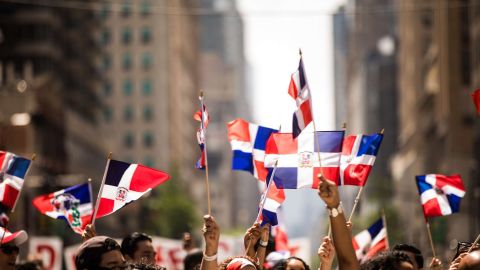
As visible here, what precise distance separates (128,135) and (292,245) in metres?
101

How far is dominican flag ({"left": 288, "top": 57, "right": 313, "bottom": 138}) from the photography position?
29.1 feet

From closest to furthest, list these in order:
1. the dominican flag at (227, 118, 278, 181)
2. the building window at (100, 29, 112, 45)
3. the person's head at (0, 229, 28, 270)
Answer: the person's head at (0, 229, 28, 270), the dominican flag at (227, 118, 278, 181), the building window at (100, 29, 112, 45)

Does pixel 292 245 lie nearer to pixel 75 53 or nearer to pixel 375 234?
pixel 375 234

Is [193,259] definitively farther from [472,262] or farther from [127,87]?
[127,87]

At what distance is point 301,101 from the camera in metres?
8.99

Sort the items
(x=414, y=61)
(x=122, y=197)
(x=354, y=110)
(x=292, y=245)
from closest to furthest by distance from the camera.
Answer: (x=122, y=197) → (x=292, y=245) → (x=414, y=61) → (x=354, y=110)

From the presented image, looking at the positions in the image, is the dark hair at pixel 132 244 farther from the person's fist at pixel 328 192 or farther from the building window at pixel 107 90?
the building window at pixel 107 90

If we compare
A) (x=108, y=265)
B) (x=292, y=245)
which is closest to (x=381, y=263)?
(x=108, y=265)

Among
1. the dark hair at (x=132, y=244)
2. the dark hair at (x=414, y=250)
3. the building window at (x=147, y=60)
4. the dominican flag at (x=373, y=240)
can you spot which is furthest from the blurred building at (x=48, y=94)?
the dark hair at (x=414, y=250)

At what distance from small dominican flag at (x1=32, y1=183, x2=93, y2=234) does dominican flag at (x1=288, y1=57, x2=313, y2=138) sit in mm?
3640

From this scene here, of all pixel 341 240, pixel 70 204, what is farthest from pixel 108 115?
pixel 341 240

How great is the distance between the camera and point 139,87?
119062mm

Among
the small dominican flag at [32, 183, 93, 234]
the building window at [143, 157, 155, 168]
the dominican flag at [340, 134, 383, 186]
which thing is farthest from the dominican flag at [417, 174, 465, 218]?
the building window at [143, 157, 155, 168]

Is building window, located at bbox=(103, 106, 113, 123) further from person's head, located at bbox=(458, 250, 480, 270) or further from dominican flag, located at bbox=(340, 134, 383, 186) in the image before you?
person's head, located at bbox=(458, 250, 480, 270)
